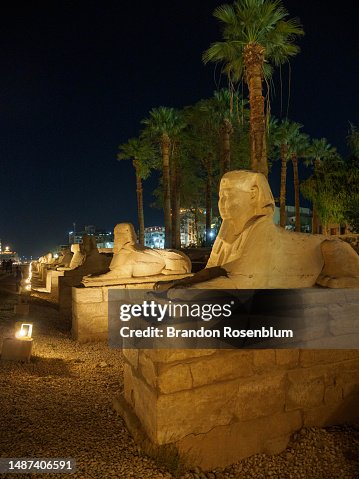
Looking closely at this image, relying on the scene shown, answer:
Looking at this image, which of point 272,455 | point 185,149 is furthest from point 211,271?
point 185,149

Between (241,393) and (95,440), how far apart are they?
116 centimetres

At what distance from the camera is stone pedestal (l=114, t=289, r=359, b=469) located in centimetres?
250

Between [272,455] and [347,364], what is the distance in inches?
37.9

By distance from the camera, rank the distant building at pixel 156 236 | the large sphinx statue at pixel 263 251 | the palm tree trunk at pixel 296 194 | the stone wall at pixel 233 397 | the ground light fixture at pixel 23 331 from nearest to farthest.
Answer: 1. the stone wall at pixel 233 397
2. the large sphinx statue at pixel 263 251
3. the ground light fixture at pixel 23 331
4. the palm tree trunk at pixel 296 194
5. the distant building at pixel 156 236

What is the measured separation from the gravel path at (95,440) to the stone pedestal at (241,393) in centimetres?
10

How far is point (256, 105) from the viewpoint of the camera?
36.3ft

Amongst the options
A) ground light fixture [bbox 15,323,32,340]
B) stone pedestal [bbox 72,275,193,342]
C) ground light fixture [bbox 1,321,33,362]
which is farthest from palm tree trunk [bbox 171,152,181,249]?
ground light fixture [bbox 1,321,33,362]

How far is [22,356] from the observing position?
4730 mm

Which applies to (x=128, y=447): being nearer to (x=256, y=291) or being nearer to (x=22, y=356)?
(x=256, y=291)

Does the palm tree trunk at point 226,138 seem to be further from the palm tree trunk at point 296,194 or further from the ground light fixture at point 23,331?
the ground light fixture at point 23,331

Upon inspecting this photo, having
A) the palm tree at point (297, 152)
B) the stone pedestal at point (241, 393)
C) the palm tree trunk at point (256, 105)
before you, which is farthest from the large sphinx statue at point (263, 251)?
the palm tree at point (297, 152)

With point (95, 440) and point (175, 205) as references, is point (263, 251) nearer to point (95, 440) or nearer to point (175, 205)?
point (95, 440)

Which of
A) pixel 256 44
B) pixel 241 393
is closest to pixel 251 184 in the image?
pixel 241 393

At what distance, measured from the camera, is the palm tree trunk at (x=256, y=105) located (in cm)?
1081
